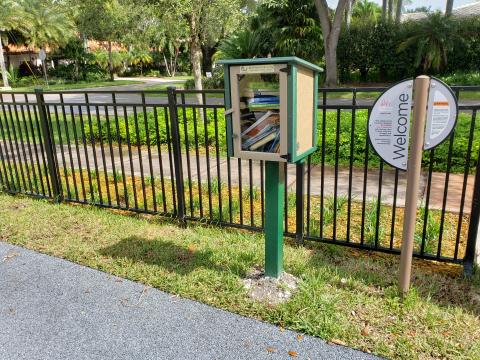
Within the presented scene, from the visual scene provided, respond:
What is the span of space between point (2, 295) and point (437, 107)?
11.0 ft

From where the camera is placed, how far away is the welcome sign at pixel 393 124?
2662 mm

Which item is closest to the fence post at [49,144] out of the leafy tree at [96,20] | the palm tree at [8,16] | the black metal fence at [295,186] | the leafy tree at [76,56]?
the black metal fence at [295,186]

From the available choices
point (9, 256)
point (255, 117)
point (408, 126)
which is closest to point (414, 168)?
point (408, 126)

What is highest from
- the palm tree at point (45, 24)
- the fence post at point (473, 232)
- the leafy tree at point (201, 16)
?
the palm tree at point (45, 24)

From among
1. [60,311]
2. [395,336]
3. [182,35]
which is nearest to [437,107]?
[395,336]

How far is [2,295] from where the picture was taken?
10.2 feet

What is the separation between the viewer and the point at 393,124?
8.96 ft

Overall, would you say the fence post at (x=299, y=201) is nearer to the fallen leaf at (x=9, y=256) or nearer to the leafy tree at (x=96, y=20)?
the fallen leaf at (x=9, y=256)

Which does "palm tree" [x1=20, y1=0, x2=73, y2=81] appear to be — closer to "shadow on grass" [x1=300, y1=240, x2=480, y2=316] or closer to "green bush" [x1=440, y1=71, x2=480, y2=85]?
"green bush" [x1=440, y1=71, x2=480, y2=85]

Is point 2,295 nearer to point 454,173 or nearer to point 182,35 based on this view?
Answer: point 454,173

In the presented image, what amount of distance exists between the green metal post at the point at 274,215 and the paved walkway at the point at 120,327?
0.50 meters

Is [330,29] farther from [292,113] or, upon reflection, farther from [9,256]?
[9,256]

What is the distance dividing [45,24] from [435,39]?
32715 millimetres

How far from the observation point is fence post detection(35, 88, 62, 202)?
Answer: 4.65 meters
